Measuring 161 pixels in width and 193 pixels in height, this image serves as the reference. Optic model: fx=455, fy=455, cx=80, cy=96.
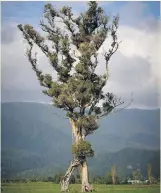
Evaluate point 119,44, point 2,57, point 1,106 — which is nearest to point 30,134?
point 1,106

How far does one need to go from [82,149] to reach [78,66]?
4.73ft

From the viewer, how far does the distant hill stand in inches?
303

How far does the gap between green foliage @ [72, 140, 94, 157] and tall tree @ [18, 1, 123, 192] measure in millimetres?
45

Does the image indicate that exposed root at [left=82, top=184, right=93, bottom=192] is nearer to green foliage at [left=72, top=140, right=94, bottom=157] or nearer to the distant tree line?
the distant tree line

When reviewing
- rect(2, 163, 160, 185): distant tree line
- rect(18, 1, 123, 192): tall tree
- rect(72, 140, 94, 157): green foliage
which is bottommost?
rect(2, 163, 160, 185): distant tree line

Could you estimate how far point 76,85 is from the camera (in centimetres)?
787

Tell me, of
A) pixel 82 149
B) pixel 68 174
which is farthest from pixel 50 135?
pixel 82 149

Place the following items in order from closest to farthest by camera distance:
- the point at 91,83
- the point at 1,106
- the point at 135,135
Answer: the point at 1,106 → the point at 91,83 → the point at 135,135

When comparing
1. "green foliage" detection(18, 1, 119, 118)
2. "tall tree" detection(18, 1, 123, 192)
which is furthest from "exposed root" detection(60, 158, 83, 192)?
"green foliage" detection(18, 1, 119, 118)

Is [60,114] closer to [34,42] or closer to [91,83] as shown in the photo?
[91,83]

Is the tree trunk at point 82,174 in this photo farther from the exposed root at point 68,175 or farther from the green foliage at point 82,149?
the green foliage at point 82,149

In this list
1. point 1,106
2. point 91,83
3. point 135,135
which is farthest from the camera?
point 135,135

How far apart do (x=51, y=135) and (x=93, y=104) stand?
4.02 feet

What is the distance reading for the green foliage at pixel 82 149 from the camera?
7.71m
